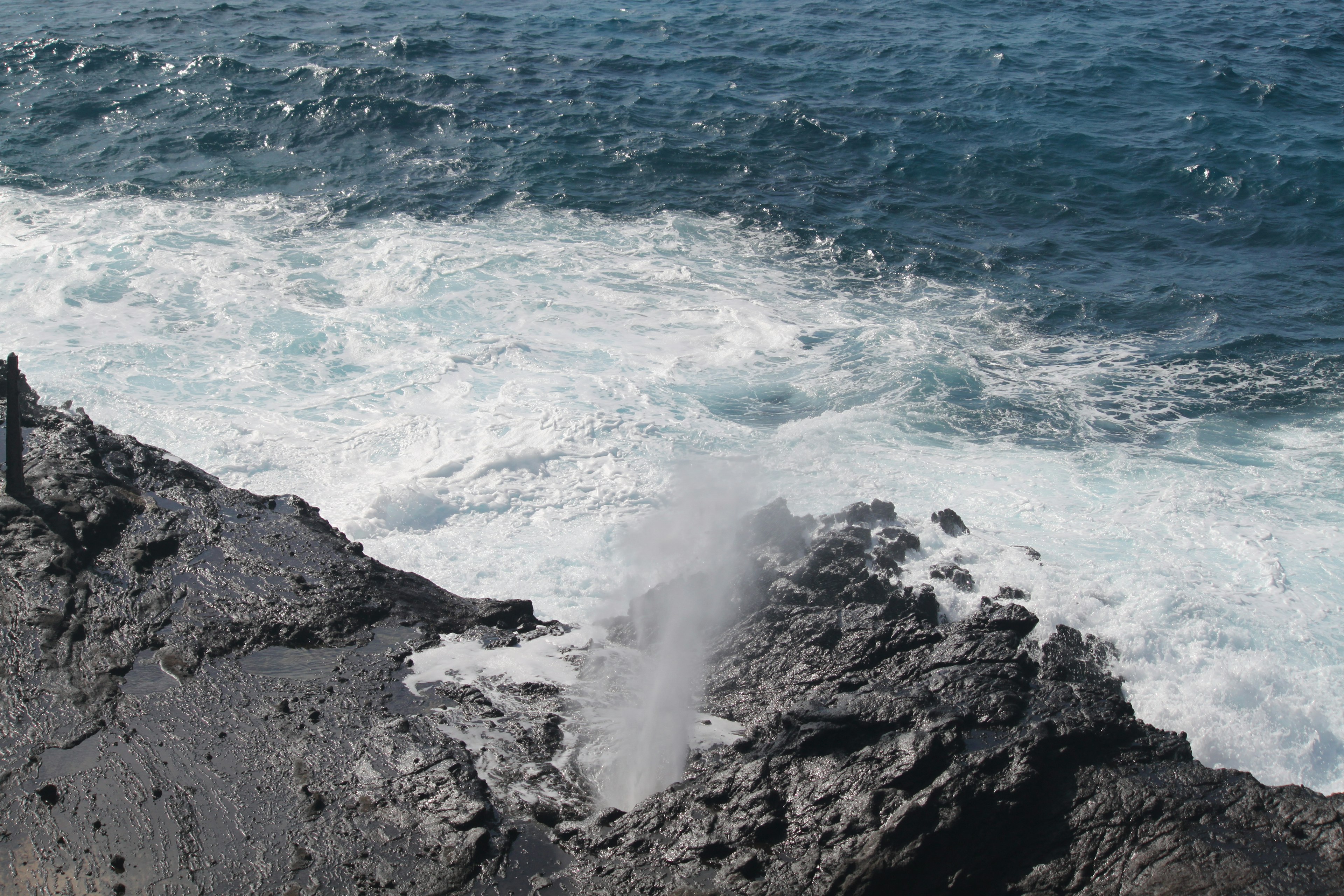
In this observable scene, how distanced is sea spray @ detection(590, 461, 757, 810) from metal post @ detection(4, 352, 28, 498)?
6.25 metres

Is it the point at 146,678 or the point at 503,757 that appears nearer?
the point at 503,757

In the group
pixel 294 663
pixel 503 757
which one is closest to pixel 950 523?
pixel 503 757

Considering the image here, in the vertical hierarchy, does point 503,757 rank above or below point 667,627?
above

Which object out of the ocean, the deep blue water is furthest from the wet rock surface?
the deep blue water

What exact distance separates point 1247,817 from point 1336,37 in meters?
35.1

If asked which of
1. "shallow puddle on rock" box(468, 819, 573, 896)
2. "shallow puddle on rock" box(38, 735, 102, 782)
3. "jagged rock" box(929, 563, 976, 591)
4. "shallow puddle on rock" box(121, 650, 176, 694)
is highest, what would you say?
"shallow puddle on rock" box(38, 735, 102, 782)

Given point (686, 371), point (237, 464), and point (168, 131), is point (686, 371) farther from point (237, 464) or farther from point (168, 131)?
point (168, 131)

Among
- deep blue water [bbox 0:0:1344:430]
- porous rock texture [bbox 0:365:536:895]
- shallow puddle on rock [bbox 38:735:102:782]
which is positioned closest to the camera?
porous rock texture [bbox 0:365:536:895]

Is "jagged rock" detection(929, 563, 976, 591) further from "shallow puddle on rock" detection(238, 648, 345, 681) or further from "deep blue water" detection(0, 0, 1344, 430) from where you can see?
"shallow puddle on rock" detection(238, 648, 345, 681)

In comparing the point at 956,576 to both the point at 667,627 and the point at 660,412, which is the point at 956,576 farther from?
the point at 660,412

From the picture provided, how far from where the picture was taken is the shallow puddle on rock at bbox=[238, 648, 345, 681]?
813cm

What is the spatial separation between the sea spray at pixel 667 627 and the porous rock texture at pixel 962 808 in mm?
452

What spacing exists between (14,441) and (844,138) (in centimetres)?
2058

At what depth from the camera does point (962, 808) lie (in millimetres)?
6309
